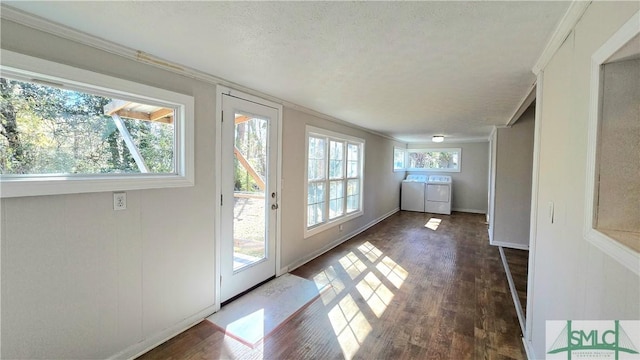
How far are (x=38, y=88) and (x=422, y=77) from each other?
253 cm

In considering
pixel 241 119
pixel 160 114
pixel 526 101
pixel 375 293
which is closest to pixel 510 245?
pixel 526 101

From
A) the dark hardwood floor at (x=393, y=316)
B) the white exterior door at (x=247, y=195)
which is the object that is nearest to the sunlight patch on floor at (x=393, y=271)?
the dark hardwood floor at (x=393, y=316)

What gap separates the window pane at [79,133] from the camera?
145 centimetres

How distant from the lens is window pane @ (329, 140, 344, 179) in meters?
4.43

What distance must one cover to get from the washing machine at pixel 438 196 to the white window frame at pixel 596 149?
684 centimetres

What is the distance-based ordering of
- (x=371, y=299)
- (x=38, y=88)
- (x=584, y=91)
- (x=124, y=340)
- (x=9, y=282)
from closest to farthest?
(x=584, y=91), (x=9, y=282), (x=38, y=88), (x=124, y=340), (x=371, y=299)

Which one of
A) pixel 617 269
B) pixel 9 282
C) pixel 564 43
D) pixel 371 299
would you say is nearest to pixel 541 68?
pixel 564 43

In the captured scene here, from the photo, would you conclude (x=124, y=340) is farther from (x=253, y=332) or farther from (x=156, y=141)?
(x=156, y=141)

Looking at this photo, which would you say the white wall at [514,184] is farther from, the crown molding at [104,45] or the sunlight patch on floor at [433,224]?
the crown molding at [104,45]

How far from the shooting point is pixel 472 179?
7867mm

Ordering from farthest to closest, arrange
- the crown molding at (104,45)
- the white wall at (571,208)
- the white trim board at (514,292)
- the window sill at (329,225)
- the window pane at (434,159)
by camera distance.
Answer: the window pane at (434,159)
the window sill at (329,225)
the white trim board at (514,292)
the crown molding at (104,45)
the white wall at (571,208)

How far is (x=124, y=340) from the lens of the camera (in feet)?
6.19

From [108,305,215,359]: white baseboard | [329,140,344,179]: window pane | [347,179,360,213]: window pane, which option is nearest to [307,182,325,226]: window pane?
[329,140,344,179]: window pane

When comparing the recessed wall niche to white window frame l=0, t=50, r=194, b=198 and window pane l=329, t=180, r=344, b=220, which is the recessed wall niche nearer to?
white window frame l=0, t=50, r=194, b=198
